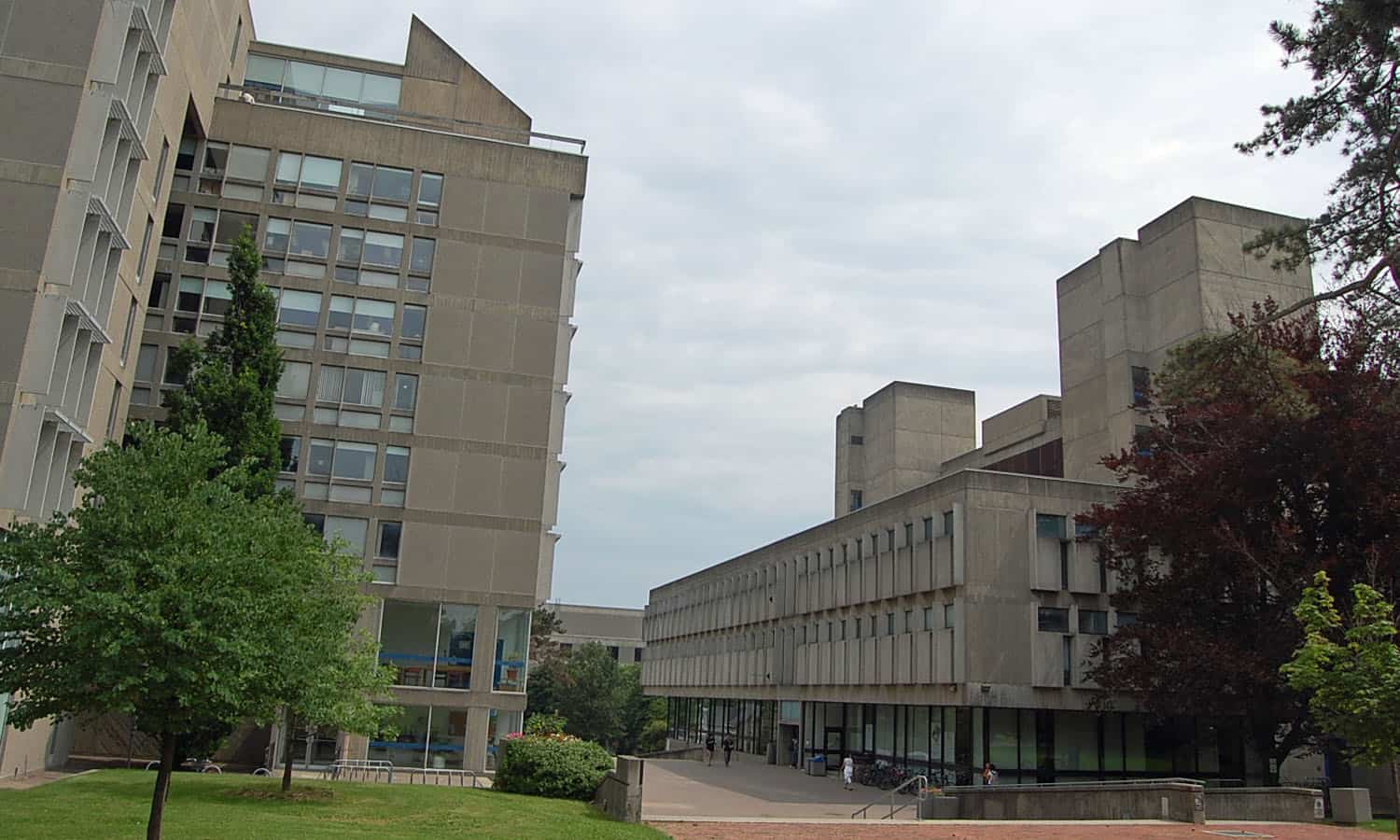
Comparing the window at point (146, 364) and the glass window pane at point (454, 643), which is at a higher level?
the window at point (146, 364)

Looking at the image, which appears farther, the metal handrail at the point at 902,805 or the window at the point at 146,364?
the window at the point at 146,364

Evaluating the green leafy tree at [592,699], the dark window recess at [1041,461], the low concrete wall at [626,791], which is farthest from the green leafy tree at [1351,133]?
the green leafy tree at [592,699]

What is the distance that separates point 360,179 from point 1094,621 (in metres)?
32.7

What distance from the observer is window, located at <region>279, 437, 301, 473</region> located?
41000 millimetres

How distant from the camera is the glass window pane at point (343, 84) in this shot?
160 ft

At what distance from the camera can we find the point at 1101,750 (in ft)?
137

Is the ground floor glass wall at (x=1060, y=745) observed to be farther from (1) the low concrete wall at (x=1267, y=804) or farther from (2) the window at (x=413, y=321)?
(2) the window at (x=413, y=321)

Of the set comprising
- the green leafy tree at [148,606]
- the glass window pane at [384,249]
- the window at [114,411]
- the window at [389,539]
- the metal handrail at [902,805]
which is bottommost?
the metal handrail at [902,805]

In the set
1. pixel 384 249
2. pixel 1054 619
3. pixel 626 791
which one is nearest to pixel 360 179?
pixel 384 249

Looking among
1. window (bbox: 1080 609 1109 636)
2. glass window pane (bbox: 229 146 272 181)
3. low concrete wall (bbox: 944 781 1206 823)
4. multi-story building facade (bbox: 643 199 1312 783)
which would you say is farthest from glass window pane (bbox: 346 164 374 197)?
window (bbox: 1080 609 1109 636)

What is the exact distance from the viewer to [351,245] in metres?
43.6

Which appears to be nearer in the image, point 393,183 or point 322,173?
A: point 322,173

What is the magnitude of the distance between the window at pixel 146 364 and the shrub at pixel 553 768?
2135 cm

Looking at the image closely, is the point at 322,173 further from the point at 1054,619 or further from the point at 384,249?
the point at 1054,619
